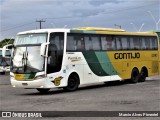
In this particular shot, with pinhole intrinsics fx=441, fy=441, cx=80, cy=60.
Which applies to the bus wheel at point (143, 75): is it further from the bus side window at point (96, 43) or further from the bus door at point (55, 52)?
the bus door at point (55, 52)

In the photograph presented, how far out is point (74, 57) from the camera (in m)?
22.1

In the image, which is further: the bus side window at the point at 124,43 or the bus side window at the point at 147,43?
the bus side window at the point at 147,43

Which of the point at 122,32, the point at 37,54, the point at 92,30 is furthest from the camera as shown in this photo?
the point at 122,32

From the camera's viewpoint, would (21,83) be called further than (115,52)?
No

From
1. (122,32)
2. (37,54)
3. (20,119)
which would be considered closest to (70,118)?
(20,119)

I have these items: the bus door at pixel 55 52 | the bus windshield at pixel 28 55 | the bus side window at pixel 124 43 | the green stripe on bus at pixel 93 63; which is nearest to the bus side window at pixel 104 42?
the green stripe on bus at pixel 93 63

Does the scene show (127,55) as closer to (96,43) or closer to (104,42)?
(104,42)

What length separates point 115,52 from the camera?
2527 cm

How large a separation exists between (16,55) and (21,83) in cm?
A: 151

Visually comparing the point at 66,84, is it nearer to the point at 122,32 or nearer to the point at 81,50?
the point at 81,50

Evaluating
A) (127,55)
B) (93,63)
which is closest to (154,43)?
(127,55)

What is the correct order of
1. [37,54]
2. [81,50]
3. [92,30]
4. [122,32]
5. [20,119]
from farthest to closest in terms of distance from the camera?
[122,32]
[92,30]
[81,50]
[37,54]
[20,119]

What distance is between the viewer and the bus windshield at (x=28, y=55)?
804 inches

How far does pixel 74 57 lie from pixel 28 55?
2564 millimetres
